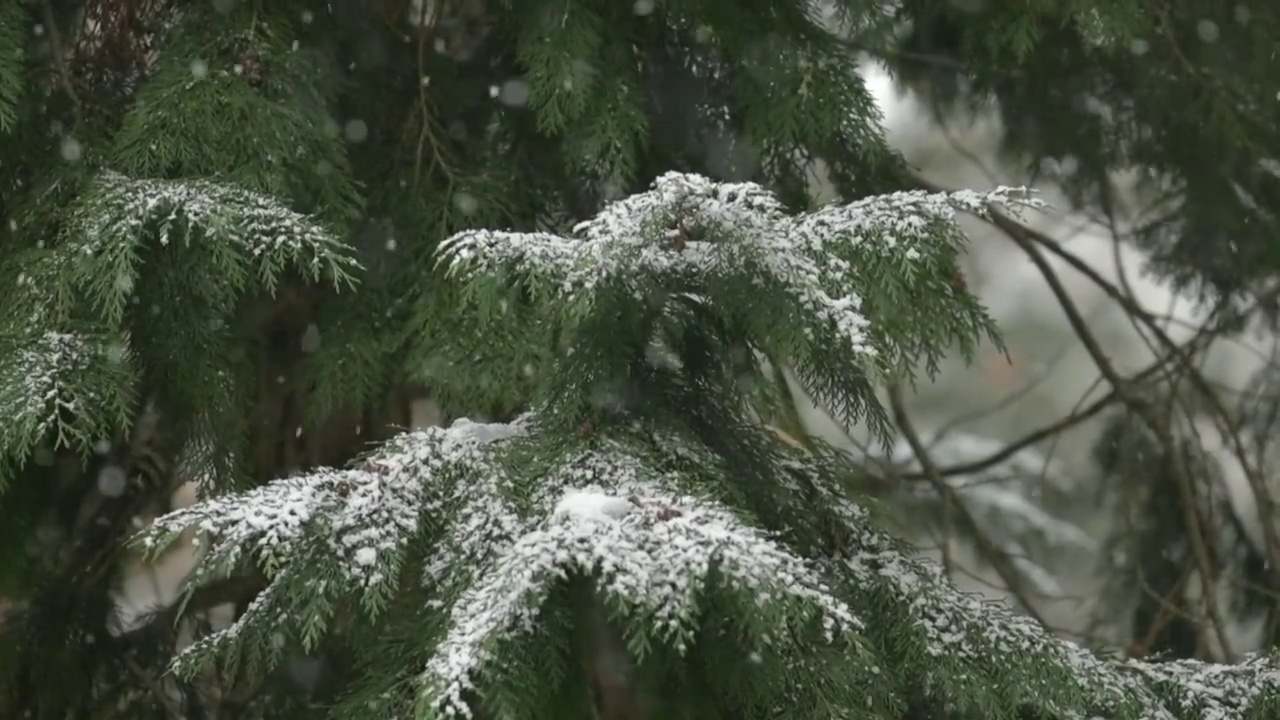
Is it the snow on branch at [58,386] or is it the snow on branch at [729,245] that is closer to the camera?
the snow on branch at [729,245]

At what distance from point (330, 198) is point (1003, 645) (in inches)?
56.0

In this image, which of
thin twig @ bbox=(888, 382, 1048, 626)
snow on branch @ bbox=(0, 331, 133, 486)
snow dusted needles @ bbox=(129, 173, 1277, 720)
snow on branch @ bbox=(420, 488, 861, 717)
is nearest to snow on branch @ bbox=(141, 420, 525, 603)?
snow dusted needles @ bbox=(129, 173, 1277, 720)

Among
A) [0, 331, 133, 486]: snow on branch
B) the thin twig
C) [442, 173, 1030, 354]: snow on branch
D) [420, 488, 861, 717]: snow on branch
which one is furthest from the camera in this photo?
the thin twig

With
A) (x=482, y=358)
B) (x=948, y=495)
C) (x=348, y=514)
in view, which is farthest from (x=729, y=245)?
(x=948, y=495)

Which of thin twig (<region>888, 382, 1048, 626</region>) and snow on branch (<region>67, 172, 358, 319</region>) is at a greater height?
thin twig (<region>888, 382, 1048, 626</region>)

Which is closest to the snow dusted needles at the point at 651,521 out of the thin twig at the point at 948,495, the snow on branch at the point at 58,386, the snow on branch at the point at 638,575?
the snow on branch at the point at 638,575

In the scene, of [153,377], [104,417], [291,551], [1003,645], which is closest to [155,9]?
[153,377]

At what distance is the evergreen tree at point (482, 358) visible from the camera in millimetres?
1669

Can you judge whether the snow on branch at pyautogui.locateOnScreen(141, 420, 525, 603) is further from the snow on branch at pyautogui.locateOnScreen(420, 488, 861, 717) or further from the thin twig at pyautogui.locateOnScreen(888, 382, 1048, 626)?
the thin twig at pyautogui.locateOnScreen(888, 382, 1048, 626)

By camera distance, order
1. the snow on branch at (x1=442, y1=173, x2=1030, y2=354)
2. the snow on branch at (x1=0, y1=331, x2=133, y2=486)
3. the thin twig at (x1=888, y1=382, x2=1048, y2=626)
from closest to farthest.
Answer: the snow on branch at (x1=442, y1=173, x2=1030, y2=354) → the snow on branch at (x1=0, y1=331, x2=133, y2=486) → the thin twig at (x1=888, y1=382, x2=1048, y2=626)

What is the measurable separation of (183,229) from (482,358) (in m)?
0.55

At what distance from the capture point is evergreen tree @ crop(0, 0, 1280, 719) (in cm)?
167

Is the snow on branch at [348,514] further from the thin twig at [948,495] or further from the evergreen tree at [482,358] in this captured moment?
the thin twig at [948,495]

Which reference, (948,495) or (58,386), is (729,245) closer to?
(58,386)
